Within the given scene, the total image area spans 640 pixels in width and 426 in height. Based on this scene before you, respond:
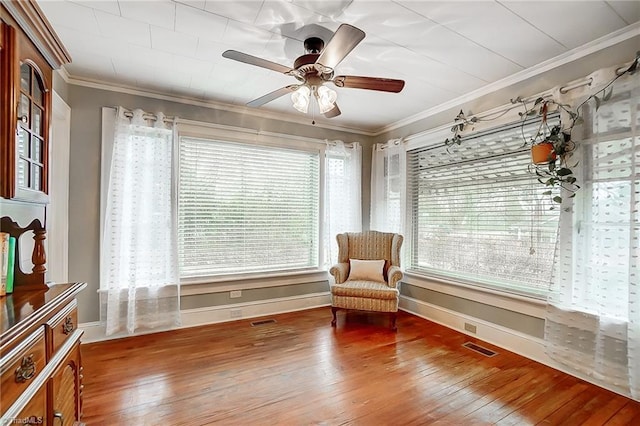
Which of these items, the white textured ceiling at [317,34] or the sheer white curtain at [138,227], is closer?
the white textured ceiling at [317,34]

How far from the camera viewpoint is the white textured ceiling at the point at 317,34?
1952 mm

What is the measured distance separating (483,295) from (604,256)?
113 centimetres

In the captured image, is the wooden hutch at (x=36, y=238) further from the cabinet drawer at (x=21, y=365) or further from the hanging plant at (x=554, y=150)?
the hanging plant at (x=554, y=150)

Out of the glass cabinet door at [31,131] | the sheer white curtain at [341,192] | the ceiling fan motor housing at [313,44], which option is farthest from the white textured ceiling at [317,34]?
the sheer white curtain at [341,192]

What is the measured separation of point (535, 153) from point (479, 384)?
6.27 feet

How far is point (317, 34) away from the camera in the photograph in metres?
2.21

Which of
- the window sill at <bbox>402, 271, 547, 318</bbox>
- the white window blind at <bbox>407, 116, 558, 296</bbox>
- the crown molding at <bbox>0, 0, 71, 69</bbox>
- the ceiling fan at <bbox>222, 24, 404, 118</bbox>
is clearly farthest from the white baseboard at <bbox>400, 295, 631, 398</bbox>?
the crown molding at <bbox>0, 0, 71, 69</bbox>

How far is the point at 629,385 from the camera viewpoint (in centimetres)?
212

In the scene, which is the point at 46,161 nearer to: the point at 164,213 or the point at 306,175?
the point at 164,213

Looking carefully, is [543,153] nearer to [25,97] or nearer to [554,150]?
[554,150]

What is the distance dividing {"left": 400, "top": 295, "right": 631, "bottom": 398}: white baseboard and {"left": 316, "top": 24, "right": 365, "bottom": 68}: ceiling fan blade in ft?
9.45

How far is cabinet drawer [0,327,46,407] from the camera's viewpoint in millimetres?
948

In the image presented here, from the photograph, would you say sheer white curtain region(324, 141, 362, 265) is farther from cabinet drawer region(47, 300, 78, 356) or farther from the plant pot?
cabinet drawer region(47, 300, 78, 356)

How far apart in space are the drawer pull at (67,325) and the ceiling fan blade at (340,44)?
1979 millimetres
